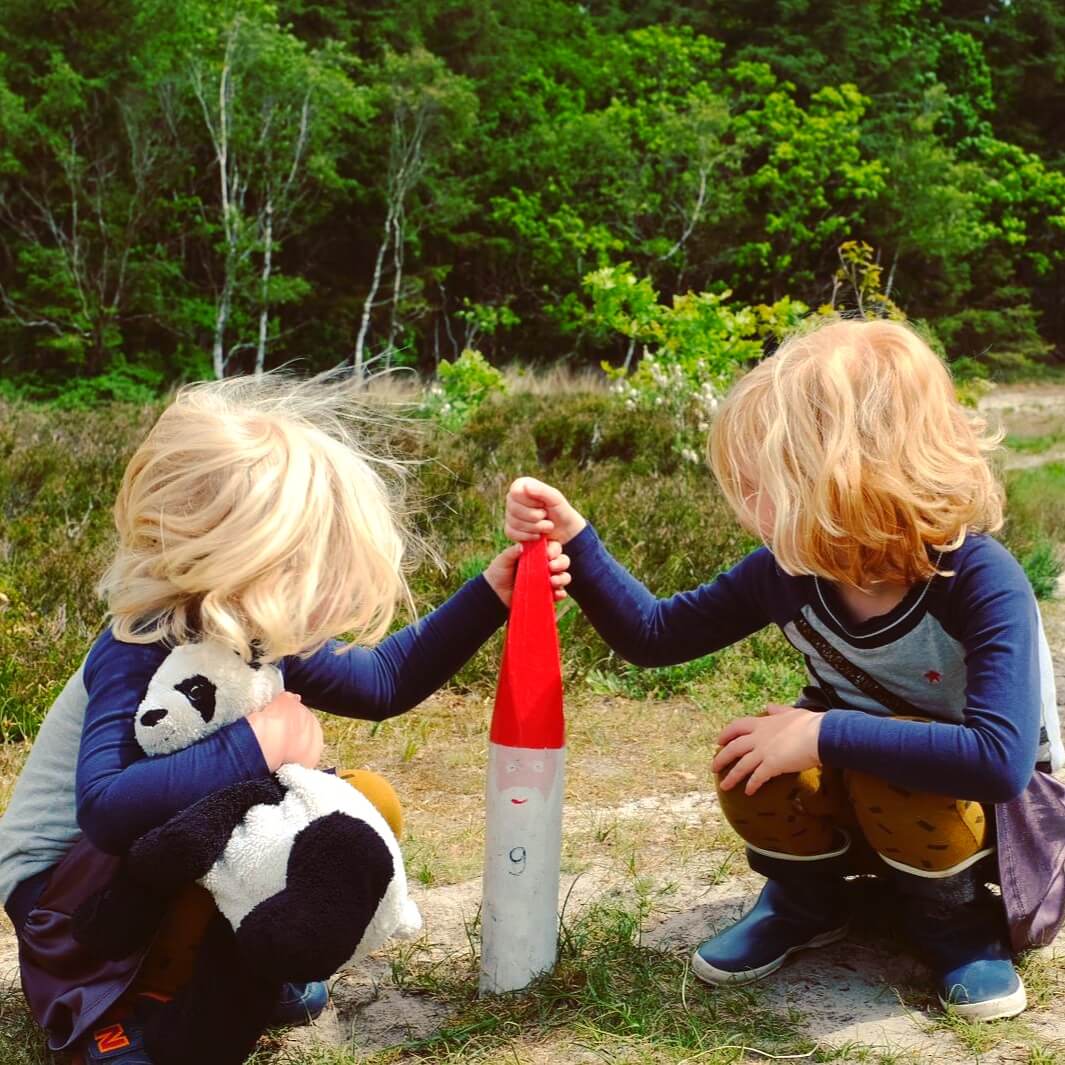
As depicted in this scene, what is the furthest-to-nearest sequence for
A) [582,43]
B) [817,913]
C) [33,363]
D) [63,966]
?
[582,43] → [33,363] → [817,913] → [63,966]

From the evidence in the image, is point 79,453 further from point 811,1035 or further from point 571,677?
point 811,1035

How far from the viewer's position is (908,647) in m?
2.02

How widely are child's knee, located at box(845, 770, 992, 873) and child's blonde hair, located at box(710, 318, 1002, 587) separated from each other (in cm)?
34

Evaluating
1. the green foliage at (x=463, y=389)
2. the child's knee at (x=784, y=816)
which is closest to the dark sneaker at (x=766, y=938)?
the child's knee at (x=784, y=816)

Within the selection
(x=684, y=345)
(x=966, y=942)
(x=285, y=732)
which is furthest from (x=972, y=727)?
(x=684, y=345)

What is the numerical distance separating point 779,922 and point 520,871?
531 mm

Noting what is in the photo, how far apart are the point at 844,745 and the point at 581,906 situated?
2.50 ft

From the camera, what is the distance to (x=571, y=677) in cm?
398

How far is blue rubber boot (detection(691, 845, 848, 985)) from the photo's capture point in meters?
2.12

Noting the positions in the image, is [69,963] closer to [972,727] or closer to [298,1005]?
[298,1005]

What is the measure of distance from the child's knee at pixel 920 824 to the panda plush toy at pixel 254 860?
2.52 feet

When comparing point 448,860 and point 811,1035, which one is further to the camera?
point 448,860

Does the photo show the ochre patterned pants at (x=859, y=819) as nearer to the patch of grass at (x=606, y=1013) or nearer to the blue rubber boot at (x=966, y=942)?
the blue rubber boot at (x=966, y=942)

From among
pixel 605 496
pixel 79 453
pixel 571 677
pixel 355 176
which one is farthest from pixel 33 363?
pixel 571 677
